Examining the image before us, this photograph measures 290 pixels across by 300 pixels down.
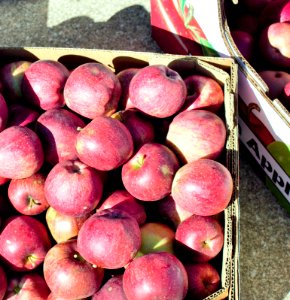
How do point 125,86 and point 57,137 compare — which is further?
point 125,86

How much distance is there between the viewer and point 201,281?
1.57 meters

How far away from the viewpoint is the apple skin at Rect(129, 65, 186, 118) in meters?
1.72

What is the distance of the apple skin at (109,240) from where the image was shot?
145 cm

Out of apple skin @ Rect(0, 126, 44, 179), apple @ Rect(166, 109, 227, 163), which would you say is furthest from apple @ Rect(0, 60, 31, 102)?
apple @ Rect(166, 109, 227, 163)

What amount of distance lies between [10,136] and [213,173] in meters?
0.75

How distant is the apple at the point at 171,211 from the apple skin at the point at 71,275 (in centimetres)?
34

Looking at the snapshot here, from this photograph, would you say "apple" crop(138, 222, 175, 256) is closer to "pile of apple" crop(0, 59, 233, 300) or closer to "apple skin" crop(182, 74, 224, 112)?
"pile of apple" crop(0, 59, 233, 300)

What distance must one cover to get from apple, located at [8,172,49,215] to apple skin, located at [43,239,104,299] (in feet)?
0.76

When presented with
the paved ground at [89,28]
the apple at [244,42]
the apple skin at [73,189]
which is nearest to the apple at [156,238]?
the apple skin at [73,189]

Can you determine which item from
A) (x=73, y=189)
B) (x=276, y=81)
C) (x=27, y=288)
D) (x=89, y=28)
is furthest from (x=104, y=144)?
(x=89, y=28)

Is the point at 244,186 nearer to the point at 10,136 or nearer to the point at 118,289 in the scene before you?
the point at 118,289

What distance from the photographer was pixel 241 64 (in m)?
1.87

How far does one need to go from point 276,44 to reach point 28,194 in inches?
51.7

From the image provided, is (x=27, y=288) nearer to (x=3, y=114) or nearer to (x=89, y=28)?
(x=3, y=114)
